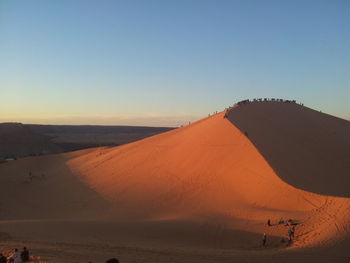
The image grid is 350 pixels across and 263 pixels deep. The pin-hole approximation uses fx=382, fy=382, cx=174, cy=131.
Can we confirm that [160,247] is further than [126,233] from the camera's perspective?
No

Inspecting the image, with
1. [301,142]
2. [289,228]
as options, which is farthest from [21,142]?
[289,228]

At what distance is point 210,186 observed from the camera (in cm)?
2188

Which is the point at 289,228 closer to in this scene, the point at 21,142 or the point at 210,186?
the point at 210,186

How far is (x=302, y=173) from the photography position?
2177 centimetres

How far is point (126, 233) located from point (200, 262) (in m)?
5.40

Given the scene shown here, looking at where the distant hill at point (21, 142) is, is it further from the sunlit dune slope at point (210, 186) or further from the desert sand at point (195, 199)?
the sunlit dune slope at point (210, 186)

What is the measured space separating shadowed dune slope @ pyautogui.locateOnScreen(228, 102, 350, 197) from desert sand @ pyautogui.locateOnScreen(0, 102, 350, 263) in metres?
0.12

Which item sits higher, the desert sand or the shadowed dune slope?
the shadowed dune slope

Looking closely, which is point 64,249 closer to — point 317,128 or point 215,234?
point 215,234

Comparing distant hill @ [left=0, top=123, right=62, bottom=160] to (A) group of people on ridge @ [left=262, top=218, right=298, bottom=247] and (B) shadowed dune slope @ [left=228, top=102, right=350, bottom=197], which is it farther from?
(A) group of people on ridge @ [left=262, top=218, right=298, bottom=247]

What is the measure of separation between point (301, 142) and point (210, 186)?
853cm

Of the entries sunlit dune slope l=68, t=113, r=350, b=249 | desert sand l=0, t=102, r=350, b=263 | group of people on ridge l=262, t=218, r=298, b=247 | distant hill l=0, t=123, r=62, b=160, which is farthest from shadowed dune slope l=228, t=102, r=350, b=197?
distant hill l=0, t=123, r=62, b=160

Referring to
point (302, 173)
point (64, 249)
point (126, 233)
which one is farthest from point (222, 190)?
point (64, 249)

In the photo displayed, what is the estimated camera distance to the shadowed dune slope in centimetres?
2112
